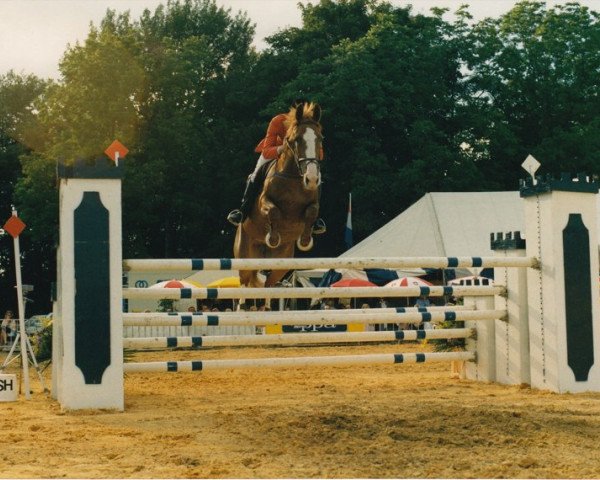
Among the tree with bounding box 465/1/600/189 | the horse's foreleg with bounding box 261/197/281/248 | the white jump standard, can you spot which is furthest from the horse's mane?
the tree with bounding box 465/1/600/189

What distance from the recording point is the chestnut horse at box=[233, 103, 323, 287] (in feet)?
33.4

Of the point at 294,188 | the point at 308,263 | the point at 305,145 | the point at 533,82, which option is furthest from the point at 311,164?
the point at 533,82

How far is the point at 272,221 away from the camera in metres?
10.7

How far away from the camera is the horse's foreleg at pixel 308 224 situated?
10.7m

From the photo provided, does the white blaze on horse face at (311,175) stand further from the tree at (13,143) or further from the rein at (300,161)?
the tree at (13,143)

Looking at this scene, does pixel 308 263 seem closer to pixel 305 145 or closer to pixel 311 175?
pixel 311 175

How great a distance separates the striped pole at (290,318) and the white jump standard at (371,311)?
1cm

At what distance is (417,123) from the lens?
115ft

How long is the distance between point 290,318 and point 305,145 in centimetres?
300

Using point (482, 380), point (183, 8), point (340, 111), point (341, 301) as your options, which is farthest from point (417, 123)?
point (482, 380)

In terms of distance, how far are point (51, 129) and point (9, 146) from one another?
19.2 ft

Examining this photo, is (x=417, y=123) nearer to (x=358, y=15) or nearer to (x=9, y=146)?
(x=358, y=15)

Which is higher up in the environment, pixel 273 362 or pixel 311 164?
pixel 311 164

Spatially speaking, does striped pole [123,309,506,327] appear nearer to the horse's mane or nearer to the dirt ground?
the dirt ground
